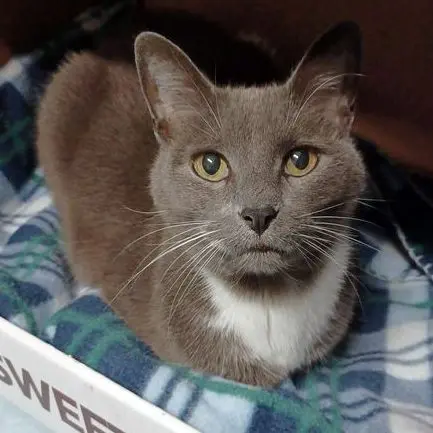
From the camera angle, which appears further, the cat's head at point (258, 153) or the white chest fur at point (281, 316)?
the white chest fur at point (281, 316)

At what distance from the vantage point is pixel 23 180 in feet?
4.88

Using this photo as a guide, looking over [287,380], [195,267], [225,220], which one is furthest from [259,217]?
[287,380]

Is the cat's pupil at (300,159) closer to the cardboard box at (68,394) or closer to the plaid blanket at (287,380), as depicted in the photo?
the plaid blanket at (287,380)

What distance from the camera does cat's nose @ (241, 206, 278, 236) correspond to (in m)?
0.78

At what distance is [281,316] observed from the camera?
3.15 ft

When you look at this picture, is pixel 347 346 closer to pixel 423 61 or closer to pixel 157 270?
pixel 157 270

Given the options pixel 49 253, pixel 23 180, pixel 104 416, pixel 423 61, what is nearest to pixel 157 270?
pixel 104 416

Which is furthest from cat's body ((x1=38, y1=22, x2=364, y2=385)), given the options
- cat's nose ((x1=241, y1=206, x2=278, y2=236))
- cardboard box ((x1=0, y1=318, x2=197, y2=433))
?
cardboard box ((x1=0, y1=318, x2=197, y2=433))

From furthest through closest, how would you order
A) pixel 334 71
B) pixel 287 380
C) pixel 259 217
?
pixel 287 380
pixel 334 71
pixel 259 217

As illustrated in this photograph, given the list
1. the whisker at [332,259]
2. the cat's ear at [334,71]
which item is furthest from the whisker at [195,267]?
the cat's ear at [334,71]

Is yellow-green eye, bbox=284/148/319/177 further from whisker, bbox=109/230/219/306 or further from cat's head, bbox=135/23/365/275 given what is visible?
whisker, bbox=109/230/219/306

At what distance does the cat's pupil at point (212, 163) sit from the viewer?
0.86 metres

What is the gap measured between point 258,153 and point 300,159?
64 mm

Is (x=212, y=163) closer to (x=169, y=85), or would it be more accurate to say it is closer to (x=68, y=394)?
(x=169, y=85)
